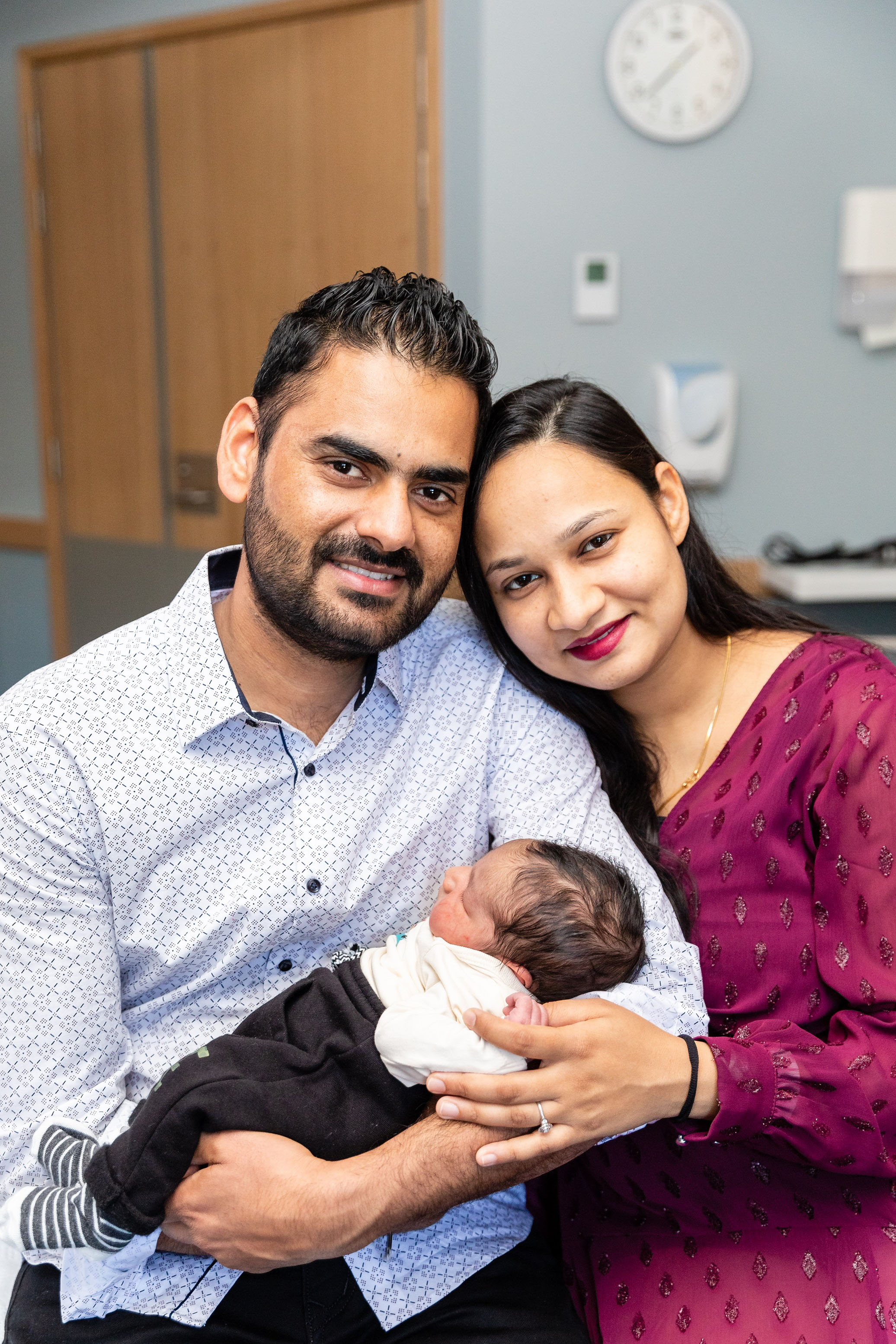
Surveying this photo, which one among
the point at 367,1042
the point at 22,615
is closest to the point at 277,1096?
the point at 367,1042

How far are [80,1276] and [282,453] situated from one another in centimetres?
97

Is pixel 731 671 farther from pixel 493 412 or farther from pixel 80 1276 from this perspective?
pixel 80 1276

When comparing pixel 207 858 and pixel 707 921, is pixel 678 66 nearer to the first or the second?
pixel 707 921

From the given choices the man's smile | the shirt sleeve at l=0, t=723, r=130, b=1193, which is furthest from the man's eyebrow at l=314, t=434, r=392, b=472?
the shirt sleeve at l=0, t=723, r=130, b=1193

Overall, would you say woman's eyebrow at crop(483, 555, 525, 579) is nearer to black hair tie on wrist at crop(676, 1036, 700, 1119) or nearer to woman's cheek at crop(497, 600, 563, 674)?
woman's cheek at crop(497, 600, 563, 674)

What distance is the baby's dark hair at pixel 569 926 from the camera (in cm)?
129

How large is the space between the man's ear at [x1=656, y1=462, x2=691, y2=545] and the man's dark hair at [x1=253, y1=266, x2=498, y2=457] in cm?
28

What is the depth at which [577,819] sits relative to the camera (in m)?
1.46

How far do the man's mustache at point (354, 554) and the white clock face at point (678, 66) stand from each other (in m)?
2.28

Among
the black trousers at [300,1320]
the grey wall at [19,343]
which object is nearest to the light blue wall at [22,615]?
the grey wall at [19,343]

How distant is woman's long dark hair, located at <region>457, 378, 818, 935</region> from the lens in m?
1.51

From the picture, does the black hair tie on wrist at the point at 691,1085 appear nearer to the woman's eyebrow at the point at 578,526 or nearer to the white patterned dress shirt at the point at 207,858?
the white patterned dress shirt at the point at 207,858

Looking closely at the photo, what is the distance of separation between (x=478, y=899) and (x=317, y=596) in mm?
412

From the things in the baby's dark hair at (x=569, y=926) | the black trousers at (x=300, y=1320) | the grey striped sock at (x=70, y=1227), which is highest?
the baby's dark hair at (x=569, y=926)
